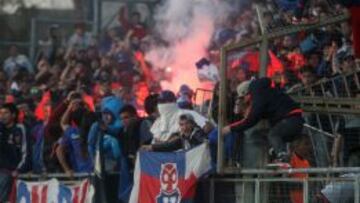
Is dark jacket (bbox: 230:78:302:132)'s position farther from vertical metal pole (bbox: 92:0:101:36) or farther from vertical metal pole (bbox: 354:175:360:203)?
vertical metal pole (bbox: 92:0:101:36)

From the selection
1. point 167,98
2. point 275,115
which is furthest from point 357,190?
point 167,98

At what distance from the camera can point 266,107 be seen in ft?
42.3

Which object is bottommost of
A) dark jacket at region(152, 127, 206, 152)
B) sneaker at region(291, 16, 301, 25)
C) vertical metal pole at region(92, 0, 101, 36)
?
dark jacket at region(152, 127, 206, 152)

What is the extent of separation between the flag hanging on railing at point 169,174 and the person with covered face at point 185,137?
0.20 m

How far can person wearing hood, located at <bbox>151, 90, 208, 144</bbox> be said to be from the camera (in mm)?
14344

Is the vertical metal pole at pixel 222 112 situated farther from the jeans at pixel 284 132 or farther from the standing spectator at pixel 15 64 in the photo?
the standing spectator at pixel 15 64

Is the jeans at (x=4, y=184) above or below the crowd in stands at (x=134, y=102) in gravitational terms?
below

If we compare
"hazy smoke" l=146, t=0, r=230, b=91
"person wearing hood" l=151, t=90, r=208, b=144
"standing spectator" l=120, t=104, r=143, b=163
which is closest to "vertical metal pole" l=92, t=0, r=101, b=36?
"hazy smoke" l=146, t=0, r=230, b=91

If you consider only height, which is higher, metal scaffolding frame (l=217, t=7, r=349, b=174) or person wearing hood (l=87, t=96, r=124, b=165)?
metal scaffolding frame (l=217, t=7, r=349, b=174)

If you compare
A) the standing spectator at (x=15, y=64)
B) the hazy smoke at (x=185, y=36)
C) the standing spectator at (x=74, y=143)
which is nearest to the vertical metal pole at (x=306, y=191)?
the standing spectator at (x=74, y=143)

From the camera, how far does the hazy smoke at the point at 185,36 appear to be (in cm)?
2052

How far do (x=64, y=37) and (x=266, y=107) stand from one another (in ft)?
41.4

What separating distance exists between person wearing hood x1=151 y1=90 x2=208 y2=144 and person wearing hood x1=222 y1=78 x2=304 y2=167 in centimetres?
149

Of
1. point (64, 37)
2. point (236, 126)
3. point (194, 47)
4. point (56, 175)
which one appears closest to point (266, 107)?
point (236, 126)
